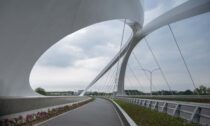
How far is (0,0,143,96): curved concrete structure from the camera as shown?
1735 centimetres

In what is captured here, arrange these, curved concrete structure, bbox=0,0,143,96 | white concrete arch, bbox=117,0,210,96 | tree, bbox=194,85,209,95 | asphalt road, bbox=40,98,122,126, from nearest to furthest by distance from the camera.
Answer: asphalt road, bbox=40,98,122,126
curved concrete structure, bbox=0,0,143,96
white concrete arch, bbox=117,0,210,96
tree, bbox=194,85,209,95

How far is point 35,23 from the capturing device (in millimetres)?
20109

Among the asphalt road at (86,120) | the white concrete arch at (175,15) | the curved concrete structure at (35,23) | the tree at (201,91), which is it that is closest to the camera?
the asphalt road at (86,120)

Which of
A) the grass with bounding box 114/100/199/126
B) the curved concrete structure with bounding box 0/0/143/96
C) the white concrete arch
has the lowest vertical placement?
the grass with bounding box 114/100/199/126

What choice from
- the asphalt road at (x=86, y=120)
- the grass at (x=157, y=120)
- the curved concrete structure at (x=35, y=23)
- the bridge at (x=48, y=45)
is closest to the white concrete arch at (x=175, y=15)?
the bridge at (x=48, y=45)

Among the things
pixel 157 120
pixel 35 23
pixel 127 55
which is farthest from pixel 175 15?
pixel 127 55

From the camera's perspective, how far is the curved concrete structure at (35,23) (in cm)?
1735

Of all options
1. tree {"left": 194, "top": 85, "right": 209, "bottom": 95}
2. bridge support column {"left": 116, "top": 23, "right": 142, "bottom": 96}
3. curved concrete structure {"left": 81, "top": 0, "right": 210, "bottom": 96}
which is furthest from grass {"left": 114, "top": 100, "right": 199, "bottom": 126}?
bridge support column {"left": 116, "top": 23, "right": 142, "bottom": 96}

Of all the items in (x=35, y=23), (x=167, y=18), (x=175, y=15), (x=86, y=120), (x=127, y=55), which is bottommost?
(x=86, y=120)

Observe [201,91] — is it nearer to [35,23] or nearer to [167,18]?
[167,18]

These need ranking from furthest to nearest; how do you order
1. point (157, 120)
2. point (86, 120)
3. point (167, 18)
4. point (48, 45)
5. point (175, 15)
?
point (167, 18), point (175, 15), point (48, 45), point (86, 120), point (157, 120)

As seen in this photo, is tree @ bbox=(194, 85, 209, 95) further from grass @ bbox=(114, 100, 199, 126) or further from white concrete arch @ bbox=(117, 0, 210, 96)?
grass @ bbox=(114, 100, 199, 126)

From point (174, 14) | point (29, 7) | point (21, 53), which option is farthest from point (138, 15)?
point (29, 7)

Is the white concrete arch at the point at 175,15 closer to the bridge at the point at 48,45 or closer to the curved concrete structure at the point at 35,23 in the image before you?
the bridge at the point at 48,45
